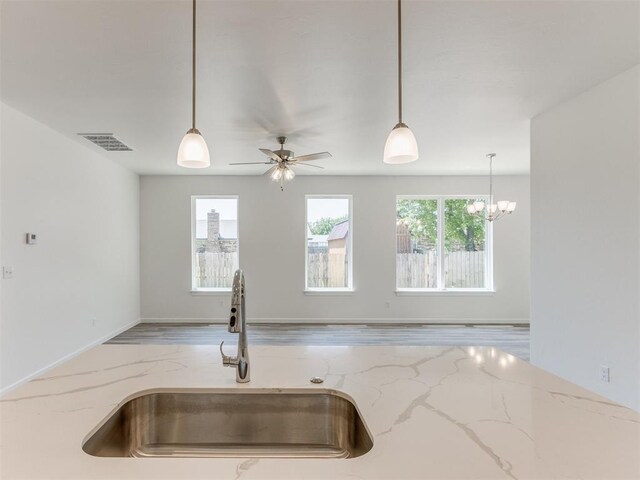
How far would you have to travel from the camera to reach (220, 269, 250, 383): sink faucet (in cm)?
106

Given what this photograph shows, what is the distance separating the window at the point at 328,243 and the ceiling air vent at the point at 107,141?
9.56 feet

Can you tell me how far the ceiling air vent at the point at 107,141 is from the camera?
3.62 metres

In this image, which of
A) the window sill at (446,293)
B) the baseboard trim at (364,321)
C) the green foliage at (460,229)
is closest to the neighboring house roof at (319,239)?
the baseboard trim at (364,321)

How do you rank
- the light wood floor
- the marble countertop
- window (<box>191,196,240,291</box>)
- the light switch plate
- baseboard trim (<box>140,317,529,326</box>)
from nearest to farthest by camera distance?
the marble countertop
the light switch plate
the light wood floor
baseboard trim (<box>140,317,529,326</box>)
window (<box>191,196,240,291</box>)

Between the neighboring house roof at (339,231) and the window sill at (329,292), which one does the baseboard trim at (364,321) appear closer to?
the window sill at (329,292)

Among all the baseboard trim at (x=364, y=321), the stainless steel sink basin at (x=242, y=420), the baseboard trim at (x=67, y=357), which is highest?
the stainless steel sink basin at (x=242, y=420)

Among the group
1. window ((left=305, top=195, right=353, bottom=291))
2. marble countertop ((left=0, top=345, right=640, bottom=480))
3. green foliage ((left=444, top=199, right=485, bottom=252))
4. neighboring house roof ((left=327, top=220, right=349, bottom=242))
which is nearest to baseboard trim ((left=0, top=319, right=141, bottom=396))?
marble countertop ((left=0, top=345, right=640, bottom=480))

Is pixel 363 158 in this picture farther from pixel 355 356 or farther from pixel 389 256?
pixel 355 356

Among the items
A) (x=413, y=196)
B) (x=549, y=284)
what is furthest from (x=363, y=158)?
(x=549, y=284)

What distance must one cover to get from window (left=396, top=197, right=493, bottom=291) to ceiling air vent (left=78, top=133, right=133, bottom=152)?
424 cm

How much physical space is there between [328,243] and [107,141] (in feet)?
11.6

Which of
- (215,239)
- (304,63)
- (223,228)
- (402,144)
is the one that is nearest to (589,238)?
(402,144)

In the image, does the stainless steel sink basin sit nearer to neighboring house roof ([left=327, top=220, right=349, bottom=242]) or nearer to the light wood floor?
the light wood floor

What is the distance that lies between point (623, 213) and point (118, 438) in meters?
3.20
